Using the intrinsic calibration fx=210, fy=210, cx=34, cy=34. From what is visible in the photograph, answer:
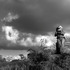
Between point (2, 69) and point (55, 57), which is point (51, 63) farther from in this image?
point (2, 69)

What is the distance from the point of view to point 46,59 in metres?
52.8

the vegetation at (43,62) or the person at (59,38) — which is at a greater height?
the person at (59,38)

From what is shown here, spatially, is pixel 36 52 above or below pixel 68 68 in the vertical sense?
above

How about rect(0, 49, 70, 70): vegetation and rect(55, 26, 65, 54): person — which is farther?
rect(55, 26, 65, 54): person

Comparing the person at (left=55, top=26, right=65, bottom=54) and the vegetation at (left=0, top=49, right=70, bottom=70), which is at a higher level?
the person at (left=55, top=26, right=65, bottom=54)

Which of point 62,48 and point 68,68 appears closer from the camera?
point 68,68

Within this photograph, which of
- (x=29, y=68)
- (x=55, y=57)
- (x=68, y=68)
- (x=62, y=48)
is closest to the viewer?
(x=68, y=68)

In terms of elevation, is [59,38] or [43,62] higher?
[59,38]

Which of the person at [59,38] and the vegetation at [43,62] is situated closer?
the vegetation at [43,62]

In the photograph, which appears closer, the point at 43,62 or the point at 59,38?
the point at 43,62

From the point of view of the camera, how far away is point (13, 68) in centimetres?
5181

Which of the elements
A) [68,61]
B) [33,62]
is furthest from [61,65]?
[33,62]

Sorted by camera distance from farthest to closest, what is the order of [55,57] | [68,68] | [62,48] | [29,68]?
[62,48], [55,57], [29,68], [68,68]

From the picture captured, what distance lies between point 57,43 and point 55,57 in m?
6.25
